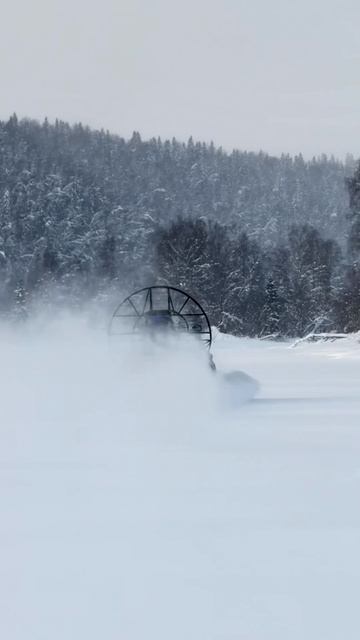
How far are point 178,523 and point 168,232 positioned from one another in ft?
266

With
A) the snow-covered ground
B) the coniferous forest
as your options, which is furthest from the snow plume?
the coniferous forest

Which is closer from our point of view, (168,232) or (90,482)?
(90,482)

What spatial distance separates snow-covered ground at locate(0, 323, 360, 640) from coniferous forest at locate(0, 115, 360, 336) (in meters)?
40.2

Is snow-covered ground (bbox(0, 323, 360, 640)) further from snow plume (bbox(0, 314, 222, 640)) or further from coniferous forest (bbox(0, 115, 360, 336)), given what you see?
coniferous forest (bbox(0, 115, 360, 336))

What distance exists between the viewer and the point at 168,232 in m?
88.1

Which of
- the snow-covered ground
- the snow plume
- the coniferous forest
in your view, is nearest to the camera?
the snow-covered ground

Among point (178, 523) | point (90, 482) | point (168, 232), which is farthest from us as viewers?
point (168, 232)

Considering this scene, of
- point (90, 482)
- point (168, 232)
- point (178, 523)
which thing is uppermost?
point (178, 523)

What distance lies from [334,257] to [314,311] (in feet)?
50.2

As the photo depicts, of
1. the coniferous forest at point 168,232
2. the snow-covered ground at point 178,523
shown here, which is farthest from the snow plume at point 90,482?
the coniferous forest at point 168,232

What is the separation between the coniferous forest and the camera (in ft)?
273

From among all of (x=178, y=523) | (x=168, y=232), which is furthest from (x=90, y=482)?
(x=168, y=232)

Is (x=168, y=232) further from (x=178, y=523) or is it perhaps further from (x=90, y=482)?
(x=178, y=523)

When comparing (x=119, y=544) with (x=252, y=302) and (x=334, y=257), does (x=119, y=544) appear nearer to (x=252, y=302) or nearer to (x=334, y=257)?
(x=252, y=302)
